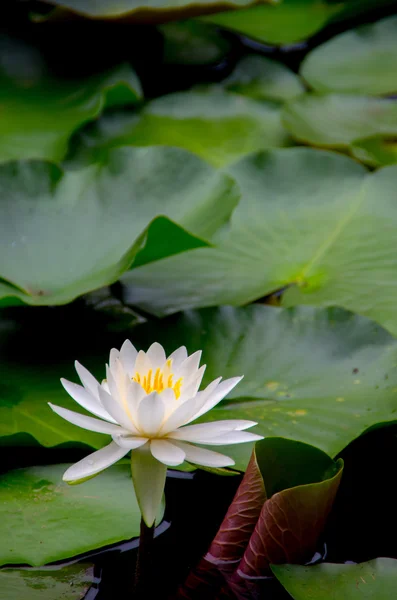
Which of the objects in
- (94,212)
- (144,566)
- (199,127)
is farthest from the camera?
(199,127)

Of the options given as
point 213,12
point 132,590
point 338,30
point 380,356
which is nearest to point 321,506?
point 132,590

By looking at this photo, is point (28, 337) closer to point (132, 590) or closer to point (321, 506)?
point (132, 590)

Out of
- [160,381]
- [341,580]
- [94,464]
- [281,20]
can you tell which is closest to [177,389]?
[160,381]

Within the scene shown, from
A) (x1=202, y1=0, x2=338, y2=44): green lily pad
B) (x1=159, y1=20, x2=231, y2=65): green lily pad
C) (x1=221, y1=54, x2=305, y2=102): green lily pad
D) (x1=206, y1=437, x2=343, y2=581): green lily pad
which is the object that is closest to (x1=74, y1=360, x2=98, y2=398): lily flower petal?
(x1=206, y1=437, x2=343, y2=581): green lily pad

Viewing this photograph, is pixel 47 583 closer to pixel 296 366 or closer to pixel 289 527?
pixel 289 527

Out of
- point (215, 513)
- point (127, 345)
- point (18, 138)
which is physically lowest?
point (215, 513)
